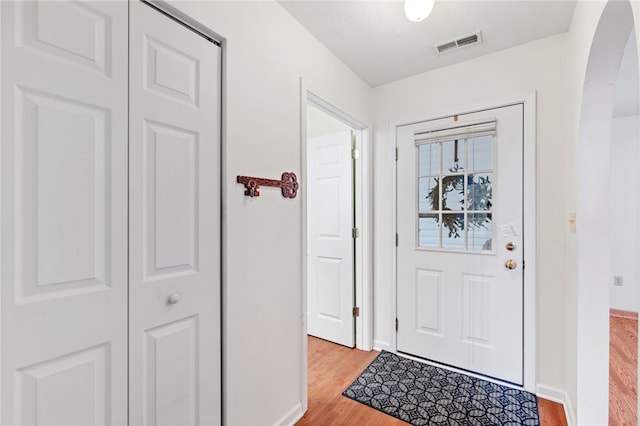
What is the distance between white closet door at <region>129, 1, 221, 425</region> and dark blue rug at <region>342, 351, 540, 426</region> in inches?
44.5

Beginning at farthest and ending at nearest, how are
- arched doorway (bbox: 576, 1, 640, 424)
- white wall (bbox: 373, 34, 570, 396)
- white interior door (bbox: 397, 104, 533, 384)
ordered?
1. white interior door (bbox: 397, 104, 533, 384)
2. white wall (bbox: 373, 34, 570, 396)
3. arched doorway (bbox: 576, 1, 640, 424)

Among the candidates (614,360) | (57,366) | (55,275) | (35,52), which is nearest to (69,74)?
(35,52)

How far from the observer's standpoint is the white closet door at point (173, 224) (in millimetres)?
1118

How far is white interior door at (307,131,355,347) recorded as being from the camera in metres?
2.76

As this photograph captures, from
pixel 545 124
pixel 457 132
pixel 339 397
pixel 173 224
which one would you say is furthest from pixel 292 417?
pixel 545 124

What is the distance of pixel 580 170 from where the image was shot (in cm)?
159

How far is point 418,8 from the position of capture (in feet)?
5.05

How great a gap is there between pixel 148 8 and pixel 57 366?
1256mm

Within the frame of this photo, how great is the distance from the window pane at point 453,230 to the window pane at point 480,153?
0.38 meters

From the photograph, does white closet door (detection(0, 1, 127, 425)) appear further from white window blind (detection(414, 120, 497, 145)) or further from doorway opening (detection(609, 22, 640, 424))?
doorway opening (detection(609, 22, 640, 424))

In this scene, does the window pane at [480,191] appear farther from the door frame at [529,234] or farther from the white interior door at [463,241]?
the door frame at [529,234]

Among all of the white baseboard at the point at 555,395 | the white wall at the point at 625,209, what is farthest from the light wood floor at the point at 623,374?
the white wall at the point at 625,209

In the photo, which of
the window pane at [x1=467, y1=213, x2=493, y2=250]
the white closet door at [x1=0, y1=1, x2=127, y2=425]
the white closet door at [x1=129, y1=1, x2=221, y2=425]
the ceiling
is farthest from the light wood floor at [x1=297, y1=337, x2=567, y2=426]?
the ceiling

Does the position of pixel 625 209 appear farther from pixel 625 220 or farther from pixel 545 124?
pixel 545 124
